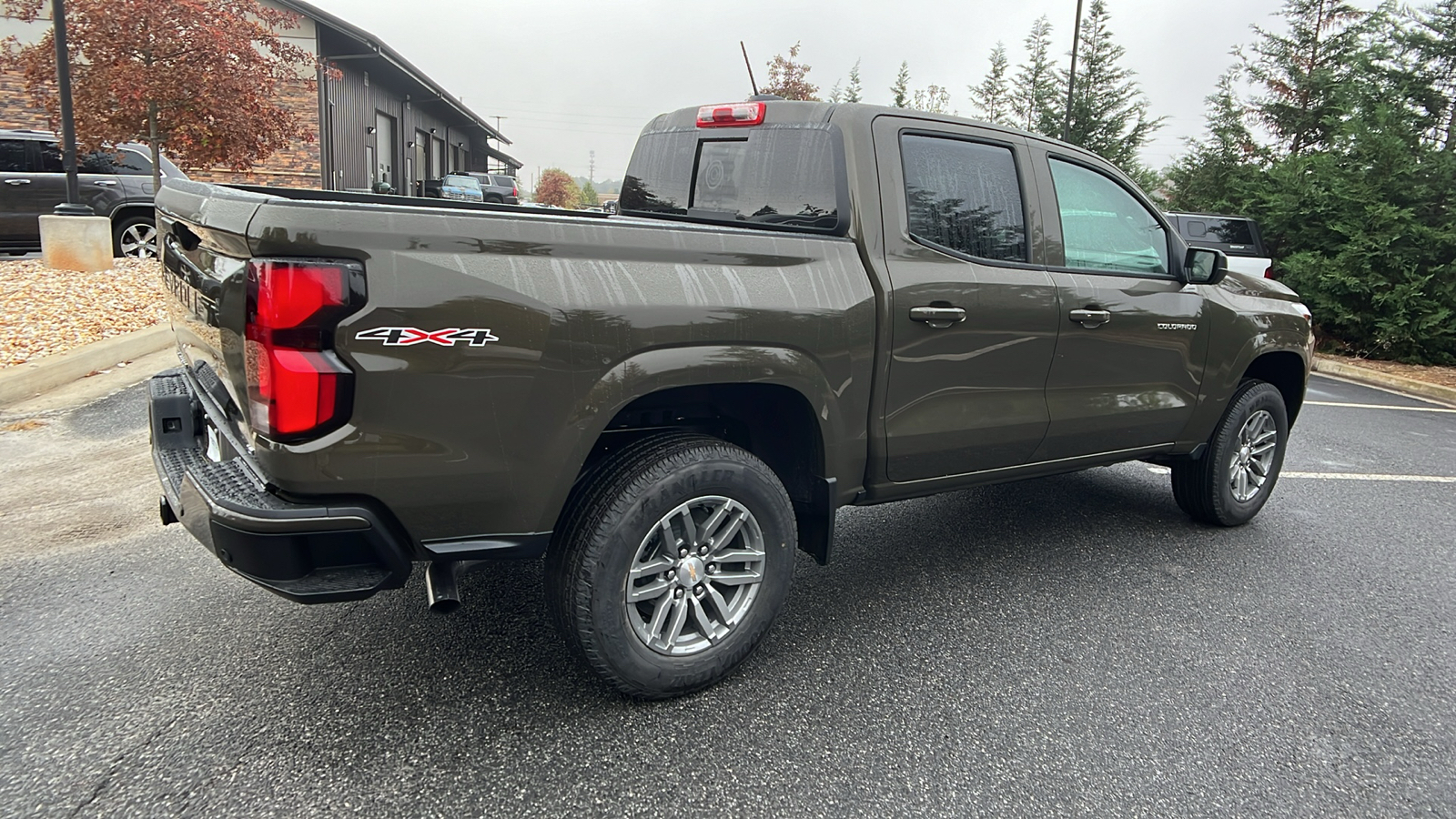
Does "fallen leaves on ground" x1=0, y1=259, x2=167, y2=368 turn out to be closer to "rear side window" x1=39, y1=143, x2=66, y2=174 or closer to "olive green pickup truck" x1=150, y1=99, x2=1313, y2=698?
"rear side window" x1=39, y1=143, x2=66, y2=174

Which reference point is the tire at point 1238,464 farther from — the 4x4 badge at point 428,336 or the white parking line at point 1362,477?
the 4x4 badge at point 428,336

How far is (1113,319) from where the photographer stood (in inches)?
150

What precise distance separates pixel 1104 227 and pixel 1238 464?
1.68 meters

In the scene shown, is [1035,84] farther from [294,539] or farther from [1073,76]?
[294,539]

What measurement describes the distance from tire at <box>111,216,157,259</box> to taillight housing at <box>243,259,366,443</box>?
11221 mm

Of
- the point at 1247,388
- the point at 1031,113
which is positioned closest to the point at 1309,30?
the point at 1031,113

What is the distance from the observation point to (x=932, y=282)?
318 centimetres

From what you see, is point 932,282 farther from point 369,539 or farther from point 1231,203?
point 1231,203

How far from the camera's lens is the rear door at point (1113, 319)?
369cm

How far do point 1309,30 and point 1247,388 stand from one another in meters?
18.3

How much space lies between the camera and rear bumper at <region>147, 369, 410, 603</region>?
2.12 m

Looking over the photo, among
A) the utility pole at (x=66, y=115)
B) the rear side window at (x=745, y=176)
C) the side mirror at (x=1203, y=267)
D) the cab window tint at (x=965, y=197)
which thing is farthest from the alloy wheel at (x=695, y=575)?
the utility pole at (x=66, y=115)

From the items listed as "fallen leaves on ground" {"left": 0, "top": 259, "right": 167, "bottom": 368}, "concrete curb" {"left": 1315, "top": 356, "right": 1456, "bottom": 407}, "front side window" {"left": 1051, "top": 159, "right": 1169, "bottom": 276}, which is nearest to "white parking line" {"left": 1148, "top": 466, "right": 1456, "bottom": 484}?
"front side window" {"left": 1051, "top": 159, "right": 1169, "bottom": 276}

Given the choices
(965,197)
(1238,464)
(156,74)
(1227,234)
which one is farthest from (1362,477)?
(156,74)
